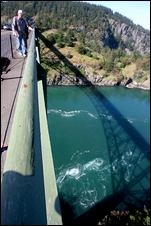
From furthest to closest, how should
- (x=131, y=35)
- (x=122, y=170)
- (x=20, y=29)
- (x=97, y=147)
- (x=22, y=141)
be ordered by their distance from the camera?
1. (x=131, y=35)
2. (x=97, y=147)
3. (x=122, y=170)
4. (x=20, y=29)
5. (x=22, y=141)

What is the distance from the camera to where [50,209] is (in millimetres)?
2912

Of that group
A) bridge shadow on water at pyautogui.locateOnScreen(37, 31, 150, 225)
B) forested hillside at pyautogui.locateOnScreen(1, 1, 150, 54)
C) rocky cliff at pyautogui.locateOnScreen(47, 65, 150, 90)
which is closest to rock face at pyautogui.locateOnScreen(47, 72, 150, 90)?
rocky cliff at pyautogui.locateOnScreen(47, 65, 150, 90)

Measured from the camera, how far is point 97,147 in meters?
28.7

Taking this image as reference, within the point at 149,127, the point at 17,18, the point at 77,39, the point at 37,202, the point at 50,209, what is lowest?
the point at 149,127

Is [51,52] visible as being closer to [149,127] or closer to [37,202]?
[149,127]

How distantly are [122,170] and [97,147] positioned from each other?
12.5 ft

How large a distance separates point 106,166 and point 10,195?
951 inches

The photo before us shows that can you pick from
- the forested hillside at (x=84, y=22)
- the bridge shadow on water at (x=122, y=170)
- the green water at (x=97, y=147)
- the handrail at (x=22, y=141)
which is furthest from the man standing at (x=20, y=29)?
the forested hillside at (x=84, y=22)

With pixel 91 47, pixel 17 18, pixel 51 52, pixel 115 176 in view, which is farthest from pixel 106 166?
pixel 91 47

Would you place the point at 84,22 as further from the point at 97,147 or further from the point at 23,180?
the point at 23,180

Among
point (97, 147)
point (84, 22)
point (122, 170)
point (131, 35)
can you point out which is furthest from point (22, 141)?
point (131, 35)

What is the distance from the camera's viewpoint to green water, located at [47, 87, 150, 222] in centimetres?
2172

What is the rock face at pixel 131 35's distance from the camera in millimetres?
158250

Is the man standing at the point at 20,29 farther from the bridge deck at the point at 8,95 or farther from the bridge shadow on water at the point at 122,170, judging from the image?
the bridge shadow on water at the point at 122,170
